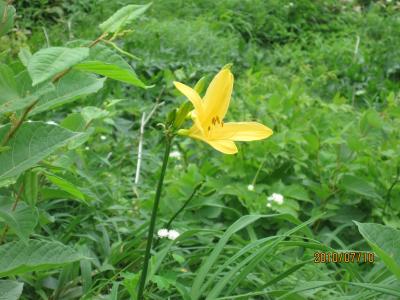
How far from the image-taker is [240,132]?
115 cm

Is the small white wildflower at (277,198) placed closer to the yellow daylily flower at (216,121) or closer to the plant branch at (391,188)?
the plant branch at (391,188)

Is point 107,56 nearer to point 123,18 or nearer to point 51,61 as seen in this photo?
point 123,18

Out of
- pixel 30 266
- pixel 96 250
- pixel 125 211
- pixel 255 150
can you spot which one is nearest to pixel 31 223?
pixel 30 266

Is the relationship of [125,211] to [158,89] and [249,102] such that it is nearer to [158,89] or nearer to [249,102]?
[249,102]

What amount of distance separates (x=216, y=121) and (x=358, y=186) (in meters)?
1.28

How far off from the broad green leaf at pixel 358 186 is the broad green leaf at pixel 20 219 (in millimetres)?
1336

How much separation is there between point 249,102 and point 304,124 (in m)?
0.27

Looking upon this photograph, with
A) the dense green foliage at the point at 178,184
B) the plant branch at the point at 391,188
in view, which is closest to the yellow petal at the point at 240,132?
the dense green foliage at the point at 178,184

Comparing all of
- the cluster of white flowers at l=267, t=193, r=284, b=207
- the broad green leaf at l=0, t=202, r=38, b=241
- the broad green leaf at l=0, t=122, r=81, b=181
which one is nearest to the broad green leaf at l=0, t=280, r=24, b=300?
the broad green leaf at l=0, t=202, r=38, b=241

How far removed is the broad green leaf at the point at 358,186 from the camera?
2.27 m

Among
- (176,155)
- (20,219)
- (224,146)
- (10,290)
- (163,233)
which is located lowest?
(176,155)

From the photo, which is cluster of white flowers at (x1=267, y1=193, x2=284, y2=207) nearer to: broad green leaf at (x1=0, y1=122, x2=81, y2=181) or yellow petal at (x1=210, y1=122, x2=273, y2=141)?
yellow petal at (x1=210, y1=122, x2=273, y2=141)

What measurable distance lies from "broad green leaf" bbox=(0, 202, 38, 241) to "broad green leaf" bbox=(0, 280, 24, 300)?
0.11m
